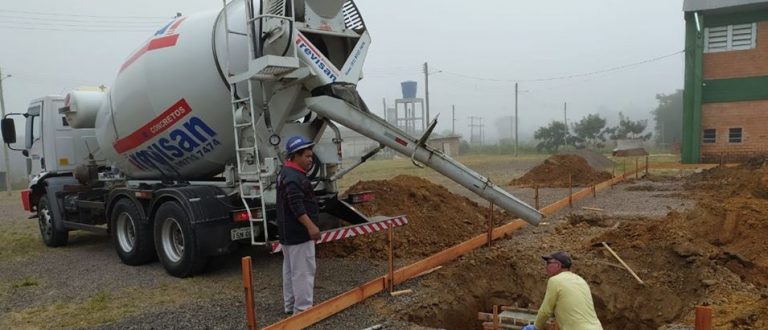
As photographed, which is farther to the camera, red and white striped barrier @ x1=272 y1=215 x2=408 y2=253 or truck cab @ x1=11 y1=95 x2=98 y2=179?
truck cab @ x1=11 y1=95 x2=98 y2=179

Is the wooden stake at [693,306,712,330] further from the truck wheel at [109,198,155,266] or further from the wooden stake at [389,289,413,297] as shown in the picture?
the truck wheel at [109,198,155,266]

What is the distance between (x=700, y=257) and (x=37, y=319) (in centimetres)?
748

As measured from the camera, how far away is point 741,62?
23.7m

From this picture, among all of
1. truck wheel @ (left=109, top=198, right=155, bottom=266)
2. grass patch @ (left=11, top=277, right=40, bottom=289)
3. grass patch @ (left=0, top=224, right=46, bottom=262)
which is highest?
truck wheel @ (left=109, top=198, right=155, bottom=266)

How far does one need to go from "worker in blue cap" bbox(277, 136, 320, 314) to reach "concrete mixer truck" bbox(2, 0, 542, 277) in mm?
1036

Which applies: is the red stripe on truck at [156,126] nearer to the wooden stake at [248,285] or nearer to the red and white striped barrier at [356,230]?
the red and white striped barrier at [356,230]

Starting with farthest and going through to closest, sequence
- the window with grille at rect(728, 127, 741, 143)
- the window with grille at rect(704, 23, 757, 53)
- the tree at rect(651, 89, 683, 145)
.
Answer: the tree at rect(651, 89, 683, 145)
the window with grille at rect(728, 127, 741, 143)
the window with grille at rect(704, 23, 757, 53)

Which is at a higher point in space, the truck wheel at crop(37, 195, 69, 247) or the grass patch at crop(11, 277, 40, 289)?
the truck wheel at crop(37, 195, 69, 247)

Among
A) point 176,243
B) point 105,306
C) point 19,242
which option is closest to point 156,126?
point 176,243

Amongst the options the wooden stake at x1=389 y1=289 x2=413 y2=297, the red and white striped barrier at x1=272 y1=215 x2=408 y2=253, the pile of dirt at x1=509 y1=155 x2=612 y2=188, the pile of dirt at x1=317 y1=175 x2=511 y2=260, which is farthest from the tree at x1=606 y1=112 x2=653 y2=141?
the wooden stake at x1=389 y1=289 x2=413 y2=297

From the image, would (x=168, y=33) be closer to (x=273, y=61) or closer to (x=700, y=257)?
(x=273, y=61)

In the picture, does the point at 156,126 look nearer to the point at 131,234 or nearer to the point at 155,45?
the point at 155,45

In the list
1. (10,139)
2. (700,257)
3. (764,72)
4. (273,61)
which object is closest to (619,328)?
(700,257)

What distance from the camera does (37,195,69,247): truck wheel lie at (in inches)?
366
